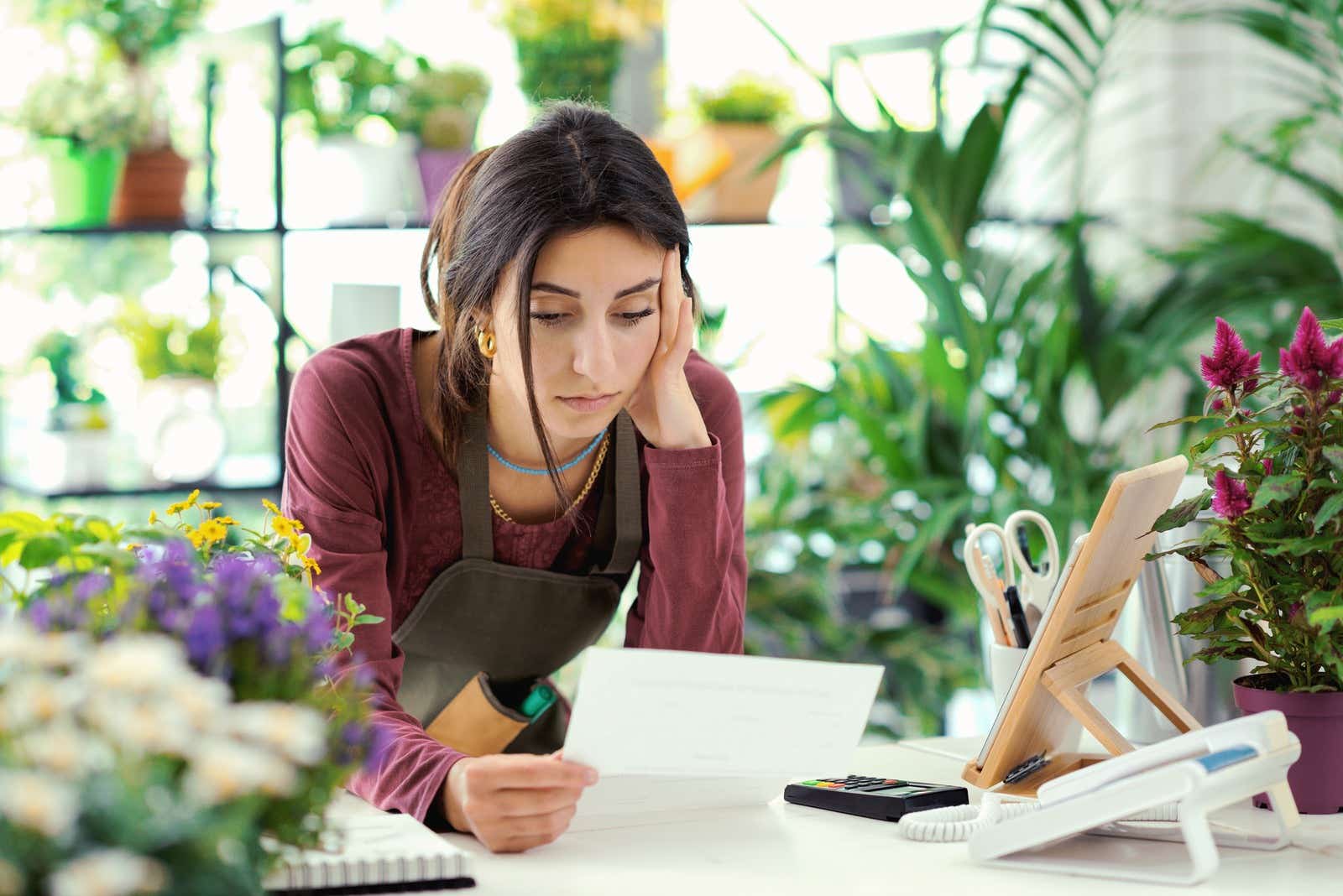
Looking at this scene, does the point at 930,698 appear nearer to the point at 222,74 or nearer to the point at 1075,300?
the point at 1075,300

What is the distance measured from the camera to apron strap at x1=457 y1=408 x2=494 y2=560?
4.96 ft

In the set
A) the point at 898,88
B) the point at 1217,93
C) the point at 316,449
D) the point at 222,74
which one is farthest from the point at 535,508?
the point at 1217,93

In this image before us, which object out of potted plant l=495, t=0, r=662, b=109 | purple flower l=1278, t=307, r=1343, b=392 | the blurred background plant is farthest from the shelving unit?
purple flower l=1278, t=307, r=1343, b=392

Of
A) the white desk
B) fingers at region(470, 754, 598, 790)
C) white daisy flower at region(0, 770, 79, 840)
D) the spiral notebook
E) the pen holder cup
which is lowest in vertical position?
the white desk

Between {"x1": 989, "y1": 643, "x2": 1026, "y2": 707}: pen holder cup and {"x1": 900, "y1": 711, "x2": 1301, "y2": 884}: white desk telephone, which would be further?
{"x1": 989, "y1": 643, "x2": 1026, "y2": 707}: pen holder cup

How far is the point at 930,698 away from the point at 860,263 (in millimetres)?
1019

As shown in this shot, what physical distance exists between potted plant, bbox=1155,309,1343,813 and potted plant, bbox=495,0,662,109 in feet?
5.92

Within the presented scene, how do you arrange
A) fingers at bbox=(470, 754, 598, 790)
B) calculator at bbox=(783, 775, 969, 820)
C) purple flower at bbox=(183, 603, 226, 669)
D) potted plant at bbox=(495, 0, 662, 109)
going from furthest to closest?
potted plant at bbox=(495, 0, 662, 109) → calculator at bbox=(783, 775, 969, 820) → fingers at bbox=(470, 754, 598, 790) → purple flower at bbox=(183, 603, 226, 669)

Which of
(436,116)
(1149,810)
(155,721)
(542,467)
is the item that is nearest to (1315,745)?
(1149,810)

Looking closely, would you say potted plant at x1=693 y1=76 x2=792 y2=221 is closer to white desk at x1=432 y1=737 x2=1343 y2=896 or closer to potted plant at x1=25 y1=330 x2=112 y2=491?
potted plant at x1=25 y1=330 x2=112 y2=491

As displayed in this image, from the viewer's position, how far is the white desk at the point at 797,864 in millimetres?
943

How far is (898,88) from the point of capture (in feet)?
10.7

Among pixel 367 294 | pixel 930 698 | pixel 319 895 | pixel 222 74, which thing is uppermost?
pixel 222 74

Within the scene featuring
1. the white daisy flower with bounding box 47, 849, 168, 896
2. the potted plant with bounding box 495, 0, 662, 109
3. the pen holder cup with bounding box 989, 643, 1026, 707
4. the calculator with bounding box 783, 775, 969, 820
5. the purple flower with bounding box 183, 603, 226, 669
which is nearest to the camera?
the white daisy flower with bounding box 47, 849, 168, 896
